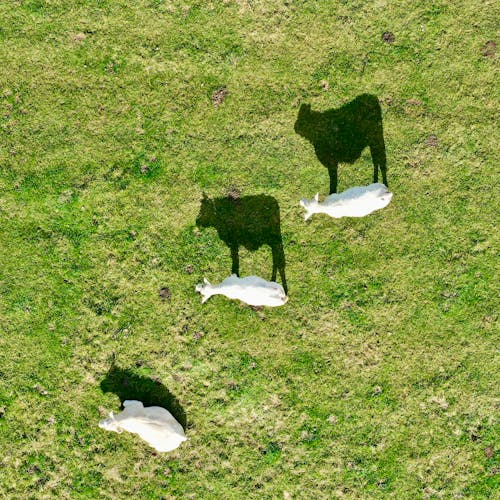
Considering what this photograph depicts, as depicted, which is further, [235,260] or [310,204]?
[235,260]

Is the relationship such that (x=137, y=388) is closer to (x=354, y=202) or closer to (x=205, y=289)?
(x=205, y=289)

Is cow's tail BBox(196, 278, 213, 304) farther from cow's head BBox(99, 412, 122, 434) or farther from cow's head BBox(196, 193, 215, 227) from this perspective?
cow's head BBox(99, 412, 122, 434)

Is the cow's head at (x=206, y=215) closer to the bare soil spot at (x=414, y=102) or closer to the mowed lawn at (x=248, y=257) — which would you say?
the mowed lawn at (x=248, y=257)

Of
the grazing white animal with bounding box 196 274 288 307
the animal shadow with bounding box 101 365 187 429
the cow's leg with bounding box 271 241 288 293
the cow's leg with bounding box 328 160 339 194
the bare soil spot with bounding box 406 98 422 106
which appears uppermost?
the bare soil spot with bounding box 406 98 422 106

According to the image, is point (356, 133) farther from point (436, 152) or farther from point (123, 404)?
point (123, 404)

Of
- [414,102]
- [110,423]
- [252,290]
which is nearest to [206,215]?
[252,290]

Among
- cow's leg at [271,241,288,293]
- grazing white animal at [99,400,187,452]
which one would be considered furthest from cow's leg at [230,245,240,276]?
grazing white animal at [99,400,187,452]

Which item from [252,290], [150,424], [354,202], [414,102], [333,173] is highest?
[414,102]
